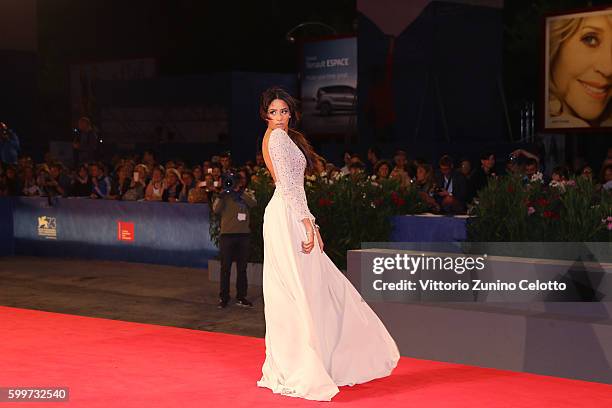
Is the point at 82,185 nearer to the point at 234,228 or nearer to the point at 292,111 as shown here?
the point at 234,228

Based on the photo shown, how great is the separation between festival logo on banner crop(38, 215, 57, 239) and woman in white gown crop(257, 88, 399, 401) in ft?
38.1

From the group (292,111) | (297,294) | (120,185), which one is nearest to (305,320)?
(297,294)

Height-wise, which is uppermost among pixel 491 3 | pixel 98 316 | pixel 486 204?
pixel 491 3

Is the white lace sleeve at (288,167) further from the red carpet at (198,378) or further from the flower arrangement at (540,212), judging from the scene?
the flower arrangement at (540,212)

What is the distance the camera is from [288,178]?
25.9ft

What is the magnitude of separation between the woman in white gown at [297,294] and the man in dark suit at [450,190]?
6368mm

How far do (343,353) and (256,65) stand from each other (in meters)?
49.9

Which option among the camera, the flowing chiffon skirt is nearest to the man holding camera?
the camera

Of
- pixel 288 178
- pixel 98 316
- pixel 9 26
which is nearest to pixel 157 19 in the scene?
pixel 9 26

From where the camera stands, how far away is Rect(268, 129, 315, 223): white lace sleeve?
786cm

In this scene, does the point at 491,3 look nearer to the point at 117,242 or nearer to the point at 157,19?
the point at 117,242

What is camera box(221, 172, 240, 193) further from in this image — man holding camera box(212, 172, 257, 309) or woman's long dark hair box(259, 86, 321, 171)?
woman's long dark hair box(259, 86, 321, 171)

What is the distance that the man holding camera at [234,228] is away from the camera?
1262 centimetres

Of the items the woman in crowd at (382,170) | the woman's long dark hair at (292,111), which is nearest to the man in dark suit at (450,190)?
the woman in crowd at (382,170)
